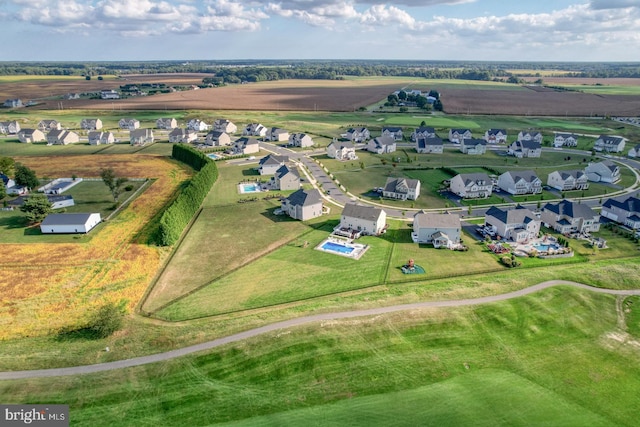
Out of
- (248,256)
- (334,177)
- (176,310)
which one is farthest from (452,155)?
(176,310)

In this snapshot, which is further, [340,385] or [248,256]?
[248,256]

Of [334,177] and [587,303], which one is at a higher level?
[334,177]

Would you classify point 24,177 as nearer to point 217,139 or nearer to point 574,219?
point 217,139

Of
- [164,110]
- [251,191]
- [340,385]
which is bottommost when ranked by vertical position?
[340,385]

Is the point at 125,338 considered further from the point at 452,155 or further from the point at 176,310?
the point at 452,155

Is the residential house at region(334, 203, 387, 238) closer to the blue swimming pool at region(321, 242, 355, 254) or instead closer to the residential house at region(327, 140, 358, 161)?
the blue swimming pool at region(321, 242, 355, 254)

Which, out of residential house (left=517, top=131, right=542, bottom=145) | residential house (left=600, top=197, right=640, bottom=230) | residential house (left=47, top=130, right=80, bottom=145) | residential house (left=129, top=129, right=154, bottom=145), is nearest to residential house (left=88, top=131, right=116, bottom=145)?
residential house (left=129, top=129, right=154, bottom=145)
